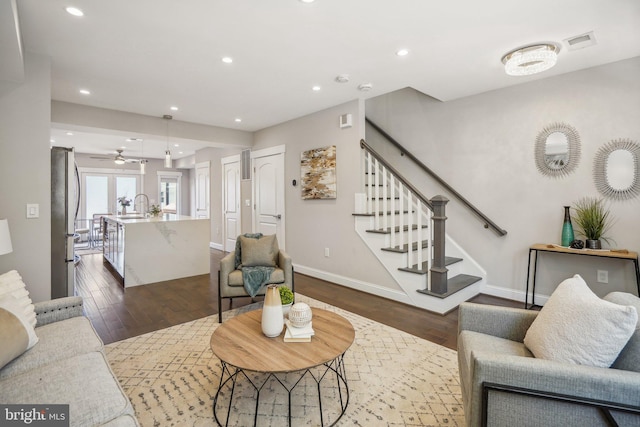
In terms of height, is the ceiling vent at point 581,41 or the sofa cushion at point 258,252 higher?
the ceiling vent at point 581,41

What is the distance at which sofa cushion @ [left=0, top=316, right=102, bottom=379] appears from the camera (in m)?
1.46

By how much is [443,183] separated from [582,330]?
10.1 ft

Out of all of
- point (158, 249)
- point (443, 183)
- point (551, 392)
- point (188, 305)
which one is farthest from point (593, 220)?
point (158, 249)

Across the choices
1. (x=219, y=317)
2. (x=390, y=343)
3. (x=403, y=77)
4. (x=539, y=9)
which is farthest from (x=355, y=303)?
(x=539, y=9)

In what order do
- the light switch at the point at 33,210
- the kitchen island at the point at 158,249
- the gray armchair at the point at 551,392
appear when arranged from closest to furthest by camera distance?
the gray armchair at the point at 551,392 → the light switch at the point at 33,210 → the kitchen island at the point at 158,249

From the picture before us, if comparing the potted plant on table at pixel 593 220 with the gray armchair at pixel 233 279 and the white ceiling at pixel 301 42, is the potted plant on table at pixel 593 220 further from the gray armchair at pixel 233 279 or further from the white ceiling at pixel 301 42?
the gray armchair at pixel 233 279

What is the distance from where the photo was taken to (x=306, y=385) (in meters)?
1.98

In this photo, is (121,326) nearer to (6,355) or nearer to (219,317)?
(219,317)

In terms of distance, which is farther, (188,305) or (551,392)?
(188,305)

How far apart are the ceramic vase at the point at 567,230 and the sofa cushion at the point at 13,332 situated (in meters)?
4.35

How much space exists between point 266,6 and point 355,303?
3026 mm

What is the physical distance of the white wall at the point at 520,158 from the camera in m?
2.98

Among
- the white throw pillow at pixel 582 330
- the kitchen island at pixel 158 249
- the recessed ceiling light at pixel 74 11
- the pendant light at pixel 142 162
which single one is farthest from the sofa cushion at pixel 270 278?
the pendant light at pixel 142 162

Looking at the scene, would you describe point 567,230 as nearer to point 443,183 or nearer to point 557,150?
point 557,150
